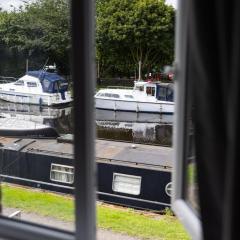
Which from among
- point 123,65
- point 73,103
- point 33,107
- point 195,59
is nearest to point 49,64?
point 33,107

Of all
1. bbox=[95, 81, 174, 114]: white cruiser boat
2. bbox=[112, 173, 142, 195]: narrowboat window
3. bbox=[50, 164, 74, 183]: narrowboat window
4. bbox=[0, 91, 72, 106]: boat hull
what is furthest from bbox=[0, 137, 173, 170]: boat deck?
bbox=[0, 91, 72, 106]: boat hull

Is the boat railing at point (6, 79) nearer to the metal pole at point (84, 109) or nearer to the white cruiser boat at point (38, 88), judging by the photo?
the white cruiser boat at point (38, 88)

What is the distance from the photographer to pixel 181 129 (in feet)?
3.79

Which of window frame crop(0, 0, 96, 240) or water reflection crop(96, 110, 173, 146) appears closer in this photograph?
window frame crop(0, 0, 96, 240)

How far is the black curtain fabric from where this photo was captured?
651mm

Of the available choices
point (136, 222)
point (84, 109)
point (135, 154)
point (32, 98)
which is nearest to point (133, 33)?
point (135, 154)

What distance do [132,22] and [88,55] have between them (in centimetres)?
345

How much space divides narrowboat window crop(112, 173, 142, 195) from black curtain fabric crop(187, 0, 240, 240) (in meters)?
4.08

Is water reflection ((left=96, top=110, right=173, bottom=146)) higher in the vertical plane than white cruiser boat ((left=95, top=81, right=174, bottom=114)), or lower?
Result: lower

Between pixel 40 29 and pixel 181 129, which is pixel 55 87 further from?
pixel 181 129

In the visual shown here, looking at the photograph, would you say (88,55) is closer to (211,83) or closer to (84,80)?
(84,80)

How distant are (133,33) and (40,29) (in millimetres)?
2732

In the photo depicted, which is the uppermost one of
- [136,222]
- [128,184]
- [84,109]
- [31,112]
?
[84,109]

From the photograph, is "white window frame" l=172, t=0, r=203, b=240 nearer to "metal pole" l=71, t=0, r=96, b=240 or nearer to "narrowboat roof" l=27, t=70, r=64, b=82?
"metal pole" l=71, t=0, r=96, b=240
